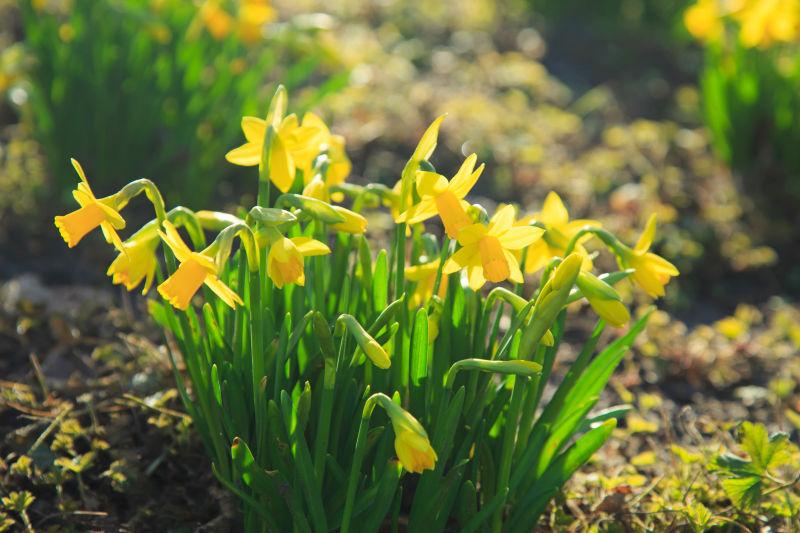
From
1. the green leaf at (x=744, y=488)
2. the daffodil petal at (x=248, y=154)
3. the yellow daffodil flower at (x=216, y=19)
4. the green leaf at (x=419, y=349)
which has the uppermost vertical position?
the yellow daffodil flower at (x=216, y=19)

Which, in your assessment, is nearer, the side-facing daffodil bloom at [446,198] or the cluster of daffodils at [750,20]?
the side-facing daffodil bloom at [446,198]

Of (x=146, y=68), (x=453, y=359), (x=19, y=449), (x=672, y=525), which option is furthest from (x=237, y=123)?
(x=672, y=525)

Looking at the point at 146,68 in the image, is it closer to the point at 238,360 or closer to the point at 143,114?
the point at 143,114

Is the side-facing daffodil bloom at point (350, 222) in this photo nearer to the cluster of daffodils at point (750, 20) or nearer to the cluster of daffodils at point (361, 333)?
the cluster of daffodils at point (361, 333)

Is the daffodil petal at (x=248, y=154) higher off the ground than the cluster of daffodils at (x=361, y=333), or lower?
higher

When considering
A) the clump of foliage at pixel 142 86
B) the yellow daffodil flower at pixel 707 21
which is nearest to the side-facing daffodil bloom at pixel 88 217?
the clump of foliage at pixel 142 86

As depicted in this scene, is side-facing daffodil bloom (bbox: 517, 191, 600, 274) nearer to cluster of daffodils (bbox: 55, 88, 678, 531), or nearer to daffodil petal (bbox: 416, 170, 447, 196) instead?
cluster of daffodils (bbox: 55, 88, 678, 531)

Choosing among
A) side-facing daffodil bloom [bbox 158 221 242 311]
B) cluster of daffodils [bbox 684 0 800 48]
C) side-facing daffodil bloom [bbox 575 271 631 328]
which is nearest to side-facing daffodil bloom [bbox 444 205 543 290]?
side-facing daffodil bloom [bbox 575 271 631 328]
